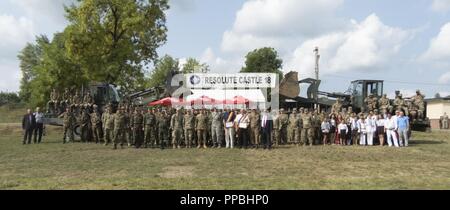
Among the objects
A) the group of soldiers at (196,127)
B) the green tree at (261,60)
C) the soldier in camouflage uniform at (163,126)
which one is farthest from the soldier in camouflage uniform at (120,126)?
the green tree at (261,60)

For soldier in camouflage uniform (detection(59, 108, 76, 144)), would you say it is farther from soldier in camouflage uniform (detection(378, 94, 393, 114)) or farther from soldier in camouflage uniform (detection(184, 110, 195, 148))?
soldier in camouflage uniform (detection(378, 94, 393, 114))

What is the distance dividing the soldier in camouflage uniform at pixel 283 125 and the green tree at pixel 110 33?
15.3 metres

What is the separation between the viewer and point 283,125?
774 inches

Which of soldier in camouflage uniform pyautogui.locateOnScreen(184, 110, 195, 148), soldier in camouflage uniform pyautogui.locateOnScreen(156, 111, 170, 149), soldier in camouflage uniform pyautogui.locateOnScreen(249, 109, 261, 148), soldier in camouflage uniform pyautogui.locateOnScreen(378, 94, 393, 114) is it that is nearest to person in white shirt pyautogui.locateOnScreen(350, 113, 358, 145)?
soldier in camouflage uniform pyautogui.locateOnScreen(378, 94, 393, 114)

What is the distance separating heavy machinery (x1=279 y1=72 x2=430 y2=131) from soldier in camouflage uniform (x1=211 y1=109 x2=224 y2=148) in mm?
7533

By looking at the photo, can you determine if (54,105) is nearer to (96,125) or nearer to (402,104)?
(96,125)

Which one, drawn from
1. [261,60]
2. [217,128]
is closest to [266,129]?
[217,128]

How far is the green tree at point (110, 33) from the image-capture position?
1217 inches

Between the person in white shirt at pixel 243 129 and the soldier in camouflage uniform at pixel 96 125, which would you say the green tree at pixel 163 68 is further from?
the person in white shirt at pixel 243 129

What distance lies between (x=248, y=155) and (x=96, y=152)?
17.4 feet

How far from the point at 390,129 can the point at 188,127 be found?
8.22 meters

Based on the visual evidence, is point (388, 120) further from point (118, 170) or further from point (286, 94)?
point (118, 170)

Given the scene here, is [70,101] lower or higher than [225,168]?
higher
